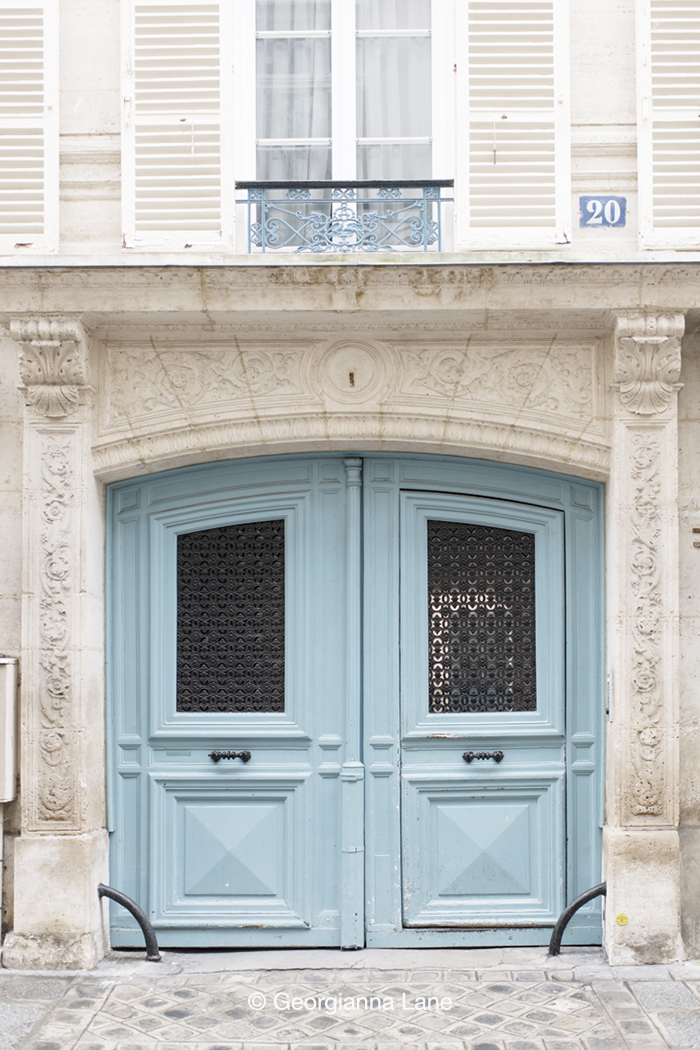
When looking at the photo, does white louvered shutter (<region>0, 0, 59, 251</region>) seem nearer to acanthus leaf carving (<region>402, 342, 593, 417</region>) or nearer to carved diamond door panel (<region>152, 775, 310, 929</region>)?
acanthus leaf carving (<region>402, 342, 593, 417</region>)

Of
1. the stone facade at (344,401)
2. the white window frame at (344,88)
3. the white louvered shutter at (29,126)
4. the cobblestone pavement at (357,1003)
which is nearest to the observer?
the cobblestone pavement at (357,1003)

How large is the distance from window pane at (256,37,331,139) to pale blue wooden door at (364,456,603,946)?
2.05 m

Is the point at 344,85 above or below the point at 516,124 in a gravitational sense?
above

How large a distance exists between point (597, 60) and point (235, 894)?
455cm


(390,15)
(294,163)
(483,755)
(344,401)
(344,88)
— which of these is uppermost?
(390,15)

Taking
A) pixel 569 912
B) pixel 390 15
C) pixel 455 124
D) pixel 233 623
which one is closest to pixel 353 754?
pixel 233 623

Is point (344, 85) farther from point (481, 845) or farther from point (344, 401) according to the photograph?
point (481, 845)

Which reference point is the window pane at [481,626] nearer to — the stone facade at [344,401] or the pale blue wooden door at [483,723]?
the pale blue wooden door at [483,723]

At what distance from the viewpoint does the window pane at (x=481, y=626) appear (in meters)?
5.05

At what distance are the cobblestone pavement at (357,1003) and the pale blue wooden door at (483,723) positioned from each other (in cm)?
27

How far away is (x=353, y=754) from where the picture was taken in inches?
196

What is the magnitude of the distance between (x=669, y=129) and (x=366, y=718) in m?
3.26

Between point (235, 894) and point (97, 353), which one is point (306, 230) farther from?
point (235, 894)

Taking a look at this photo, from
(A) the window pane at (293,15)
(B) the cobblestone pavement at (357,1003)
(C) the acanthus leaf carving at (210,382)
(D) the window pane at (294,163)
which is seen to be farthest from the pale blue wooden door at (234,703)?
(A) the window pane at (293,15)
